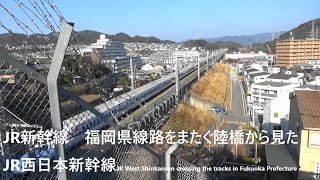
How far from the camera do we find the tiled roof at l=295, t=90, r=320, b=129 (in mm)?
5819

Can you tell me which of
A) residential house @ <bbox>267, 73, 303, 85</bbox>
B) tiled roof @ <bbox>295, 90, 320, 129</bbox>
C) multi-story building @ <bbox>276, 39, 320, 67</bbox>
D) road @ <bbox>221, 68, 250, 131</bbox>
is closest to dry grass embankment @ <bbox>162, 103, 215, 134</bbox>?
road @ <bbox>221, 68, 250, 131</bbox>

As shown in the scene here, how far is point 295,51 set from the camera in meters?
36.9

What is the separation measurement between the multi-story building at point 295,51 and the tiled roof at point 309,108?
103ft

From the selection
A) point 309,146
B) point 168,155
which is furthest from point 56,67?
point 309,146

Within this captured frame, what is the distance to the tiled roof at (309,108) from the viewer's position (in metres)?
5.82

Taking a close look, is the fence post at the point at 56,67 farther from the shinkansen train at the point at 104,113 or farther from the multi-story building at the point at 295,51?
the multi-story building at the point at 295,51

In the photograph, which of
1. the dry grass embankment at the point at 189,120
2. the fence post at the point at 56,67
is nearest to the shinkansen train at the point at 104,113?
the fence post at the point at 56,67

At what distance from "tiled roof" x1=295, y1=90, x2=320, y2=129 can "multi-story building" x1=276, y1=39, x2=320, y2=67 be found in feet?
103

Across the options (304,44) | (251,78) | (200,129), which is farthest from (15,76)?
(304,44)

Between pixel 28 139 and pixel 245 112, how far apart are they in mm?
14760

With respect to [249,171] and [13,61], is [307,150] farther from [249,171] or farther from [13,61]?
[13,61]

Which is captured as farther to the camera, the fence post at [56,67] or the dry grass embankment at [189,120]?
the dry grass embankment at [189,120]

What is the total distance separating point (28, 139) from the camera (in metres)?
1.28

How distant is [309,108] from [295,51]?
33.6 meters
